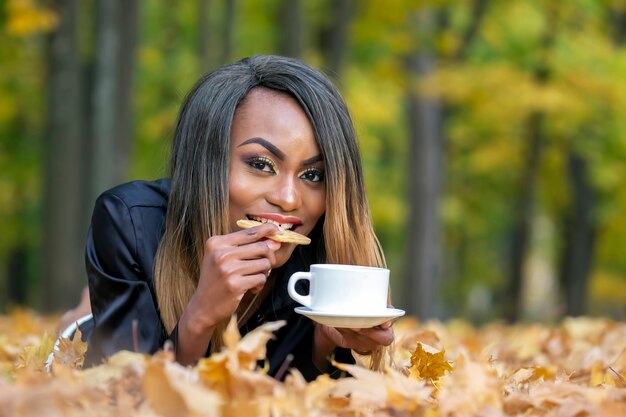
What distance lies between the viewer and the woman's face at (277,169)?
275 cm

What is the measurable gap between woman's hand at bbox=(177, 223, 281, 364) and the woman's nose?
21 centimetres

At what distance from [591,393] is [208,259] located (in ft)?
3.15

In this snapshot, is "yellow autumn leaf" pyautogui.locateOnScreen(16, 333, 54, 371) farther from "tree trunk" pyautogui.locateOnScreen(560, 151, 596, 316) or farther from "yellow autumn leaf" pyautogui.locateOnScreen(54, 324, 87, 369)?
"tree trunk" pyautogui.locateOnScreen(560, 151, 596, 316)

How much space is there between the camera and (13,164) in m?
15.7

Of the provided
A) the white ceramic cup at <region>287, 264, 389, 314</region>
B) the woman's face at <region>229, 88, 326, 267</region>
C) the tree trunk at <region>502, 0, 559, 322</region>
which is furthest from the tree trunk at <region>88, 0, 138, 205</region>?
the white ceramic cup at <region>287, 264, 389, 314</region>

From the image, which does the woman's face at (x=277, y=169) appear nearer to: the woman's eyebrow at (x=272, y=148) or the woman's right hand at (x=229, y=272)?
Result: the woman's eyebrow at (x=272, y=148)

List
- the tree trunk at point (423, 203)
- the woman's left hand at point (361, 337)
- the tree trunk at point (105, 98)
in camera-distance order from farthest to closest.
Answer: the tree trunk at point (423, 203) < the tree trunk at point (105, 98) < the woman's left hand at point (361, 337)

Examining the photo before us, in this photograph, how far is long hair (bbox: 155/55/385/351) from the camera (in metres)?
2.76

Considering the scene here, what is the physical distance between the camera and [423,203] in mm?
13953

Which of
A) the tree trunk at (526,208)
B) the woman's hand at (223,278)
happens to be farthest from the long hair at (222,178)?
the tree trunk at (526,208)

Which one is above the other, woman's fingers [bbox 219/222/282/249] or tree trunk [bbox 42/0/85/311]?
woman's fingers [bbox 219/222/282/249]

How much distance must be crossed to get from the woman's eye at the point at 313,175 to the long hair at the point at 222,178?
0.17 feet

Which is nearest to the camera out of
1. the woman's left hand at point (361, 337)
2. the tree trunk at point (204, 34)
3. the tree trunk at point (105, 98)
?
the woman's left hand at point (361, 337)

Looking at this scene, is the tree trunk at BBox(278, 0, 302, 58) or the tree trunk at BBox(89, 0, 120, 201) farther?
the tree trunk at BBox(278, 0, 302, 58)
